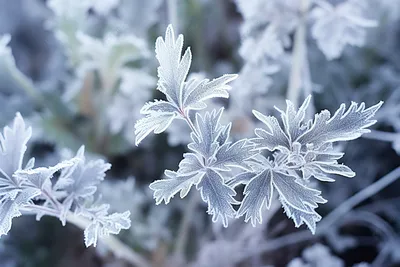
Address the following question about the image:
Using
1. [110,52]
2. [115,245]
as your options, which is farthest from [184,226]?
[110,52]

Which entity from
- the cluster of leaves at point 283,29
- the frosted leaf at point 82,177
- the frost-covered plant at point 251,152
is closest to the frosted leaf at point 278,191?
the frost-covered plant at point 251,152

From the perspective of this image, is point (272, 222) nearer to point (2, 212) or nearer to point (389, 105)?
point (389, 105)

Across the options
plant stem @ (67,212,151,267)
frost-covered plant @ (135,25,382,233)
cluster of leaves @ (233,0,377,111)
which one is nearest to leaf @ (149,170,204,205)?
frost-covered plant @ (135,25,382,233)

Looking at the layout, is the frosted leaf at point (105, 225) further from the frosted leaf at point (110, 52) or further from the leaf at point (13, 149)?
the frosted leaf at point (110, 52)

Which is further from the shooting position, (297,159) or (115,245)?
(115,245)

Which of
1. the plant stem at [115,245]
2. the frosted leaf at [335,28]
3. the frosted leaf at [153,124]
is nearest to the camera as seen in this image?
the frosted leaf at [153,124]

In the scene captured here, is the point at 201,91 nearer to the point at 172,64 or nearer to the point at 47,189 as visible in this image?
the point at 172,64

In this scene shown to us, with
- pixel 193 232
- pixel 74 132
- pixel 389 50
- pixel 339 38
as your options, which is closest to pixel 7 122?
pixel 74 132

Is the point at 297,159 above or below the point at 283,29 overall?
below
